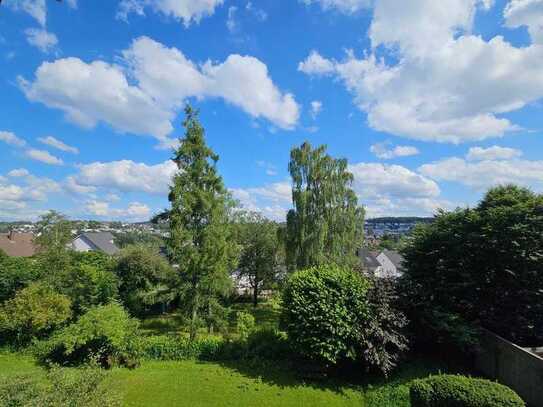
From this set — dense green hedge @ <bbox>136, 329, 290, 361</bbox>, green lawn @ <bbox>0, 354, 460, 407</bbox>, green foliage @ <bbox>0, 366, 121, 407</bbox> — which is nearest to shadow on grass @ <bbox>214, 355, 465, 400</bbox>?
green lawn @ <bbox>0, 354, 460, 407</bbox>

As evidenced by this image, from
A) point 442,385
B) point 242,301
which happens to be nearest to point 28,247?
point 242,301

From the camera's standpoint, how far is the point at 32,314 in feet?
48.3

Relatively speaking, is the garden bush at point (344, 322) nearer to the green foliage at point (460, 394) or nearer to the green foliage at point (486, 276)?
the green foliage at point (486, 276)

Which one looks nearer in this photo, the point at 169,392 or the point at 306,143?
the point at 169,392

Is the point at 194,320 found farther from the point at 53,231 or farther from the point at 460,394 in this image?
the point at 53,231

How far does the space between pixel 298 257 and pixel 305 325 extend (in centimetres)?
895

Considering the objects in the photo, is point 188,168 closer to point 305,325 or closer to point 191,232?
point 191,232

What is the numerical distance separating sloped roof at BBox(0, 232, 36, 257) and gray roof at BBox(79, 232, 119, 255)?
21.7 ft

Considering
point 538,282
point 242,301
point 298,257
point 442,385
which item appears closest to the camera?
point 442,385

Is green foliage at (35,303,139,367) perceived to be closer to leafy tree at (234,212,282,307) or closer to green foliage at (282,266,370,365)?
green foliage at (282,266,370,365)

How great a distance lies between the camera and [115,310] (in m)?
13.9

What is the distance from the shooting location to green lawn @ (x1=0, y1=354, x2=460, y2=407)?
1040 centimetres

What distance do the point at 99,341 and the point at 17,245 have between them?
4037 cm

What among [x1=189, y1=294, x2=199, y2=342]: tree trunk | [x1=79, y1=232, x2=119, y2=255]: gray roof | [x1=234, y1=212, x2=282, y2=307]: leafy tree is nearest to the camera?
[x1=189, y1=294, x2=199, y2=342]: tree trunk
